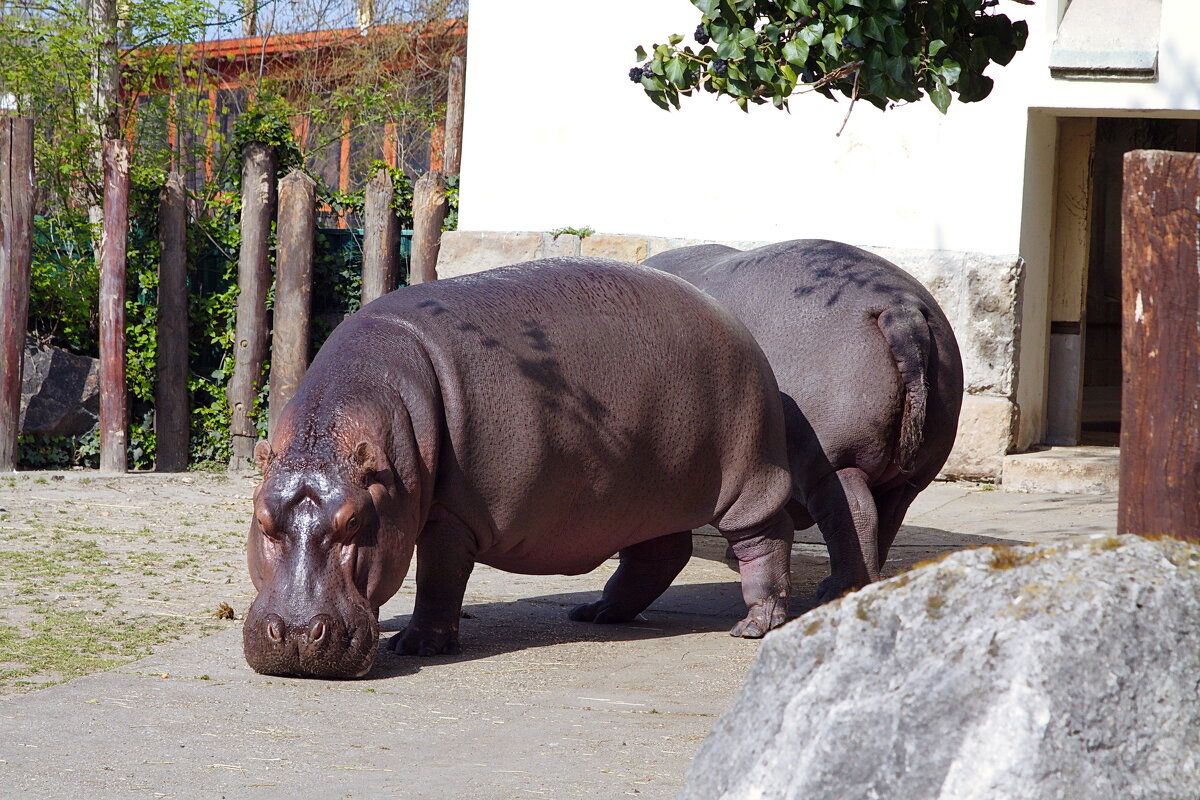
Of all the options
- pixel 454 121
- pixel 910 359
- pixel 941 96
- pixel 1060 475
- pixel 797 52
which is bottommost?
pixel 1060 475

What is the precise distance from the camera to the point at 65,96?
11.0 meters

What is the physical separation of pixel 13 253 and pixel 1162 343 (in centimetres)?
800

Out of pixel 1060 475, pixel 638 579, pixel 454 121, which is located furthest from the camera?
pixel 454 121

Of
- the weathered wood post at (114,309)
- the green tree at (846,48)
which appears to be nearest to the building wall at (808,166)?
the weathered wood post at (114,309)

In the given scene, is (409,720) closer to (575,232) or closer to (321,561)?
(321,561)

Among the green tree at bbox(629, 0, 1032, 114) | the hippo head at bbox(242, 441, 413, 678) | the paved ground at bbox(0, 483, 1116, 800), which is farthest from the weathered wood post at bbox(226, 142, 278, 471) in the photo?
the green tree at bbox(629, 0, 1032, 114)

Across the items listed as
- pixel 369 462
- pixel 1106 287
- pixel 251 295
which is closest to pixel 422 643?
pixel 369 462

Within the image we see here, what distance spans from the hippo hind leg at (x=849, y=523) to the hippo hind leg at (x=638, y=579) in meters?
0.52

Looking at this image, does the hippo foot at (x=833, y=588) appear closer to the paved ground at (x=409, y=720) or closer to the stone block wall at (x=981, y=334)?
the paved ground at (x=409, y=720)

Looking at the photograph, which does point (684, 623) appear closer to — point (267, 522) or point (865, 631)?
point (267, 522)

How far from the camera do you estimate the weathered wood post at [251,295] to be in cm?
939

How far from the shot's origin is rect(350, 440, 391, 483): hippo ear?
3957mm

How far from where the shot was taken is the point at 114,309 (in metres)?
9.06

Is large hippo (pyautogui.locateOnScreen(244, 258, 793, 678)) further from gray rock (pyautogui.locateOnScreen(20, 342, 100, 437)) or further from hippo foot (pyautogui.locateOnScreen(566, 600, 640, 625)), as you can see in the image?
gray rock (pyautogui.locateOnScreen(20, 342, 100, 437))
